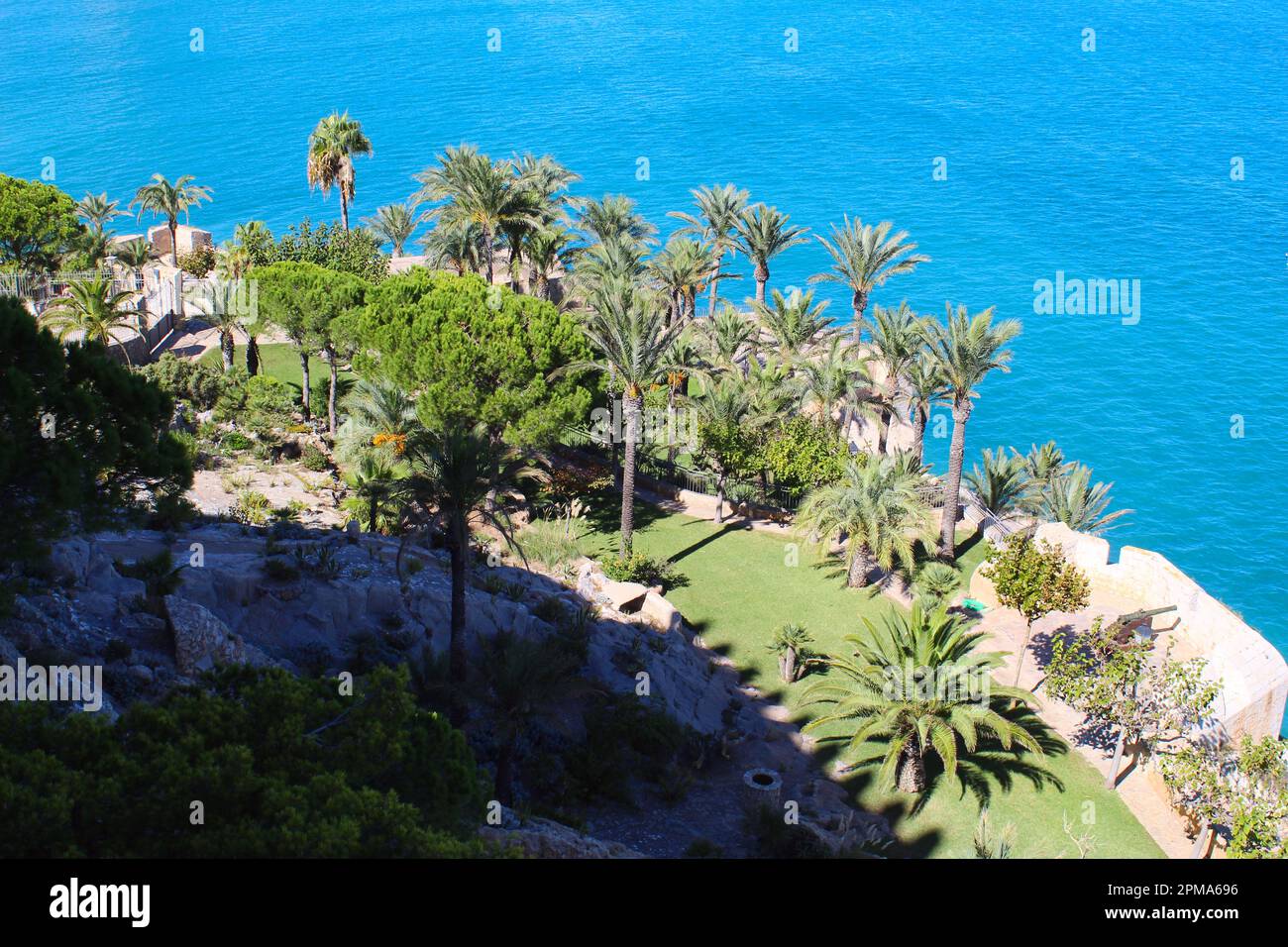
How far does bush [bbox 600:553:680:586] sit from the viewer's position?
105 ft

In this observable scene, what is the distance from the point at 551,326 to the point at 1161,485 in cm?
3267

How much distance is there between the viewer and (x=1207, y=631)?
26797mm

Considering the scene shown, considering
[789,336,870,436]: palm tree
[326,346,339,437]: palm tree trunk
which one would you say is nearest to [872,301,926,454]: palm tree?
[789,336,870,436]: palm tree

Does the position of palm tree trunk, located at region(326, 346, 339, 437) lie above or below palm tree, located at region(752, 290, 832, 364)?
below

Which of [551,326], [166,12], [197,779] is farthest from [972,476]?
[166,12]

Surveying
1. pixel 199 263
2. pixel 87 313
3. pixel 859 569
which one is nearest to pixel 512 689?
pixel 859 569

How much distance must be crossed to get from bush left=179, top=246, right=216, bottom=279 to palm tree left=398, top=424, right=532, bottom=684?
106ft

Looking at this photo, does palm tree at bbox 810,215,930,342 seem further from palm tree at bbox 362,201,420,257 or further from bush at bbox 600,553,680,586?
palm tree at bbox 362,201,420,257

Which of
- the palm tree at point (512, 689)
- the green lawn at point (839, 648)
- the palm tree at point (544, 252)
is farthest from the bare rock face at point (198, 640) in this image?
the palm tree at point (544, 252)

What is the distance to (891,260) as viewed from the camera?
44.4m

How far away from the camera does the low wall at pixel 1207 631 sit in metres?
25.2

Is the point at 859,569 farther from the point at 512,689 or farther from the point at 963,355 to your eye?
the point at 512,689

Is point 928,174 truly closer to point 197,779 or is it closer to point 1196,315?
point 1196,315

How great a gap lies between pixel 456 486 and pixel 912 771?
1146 cm
